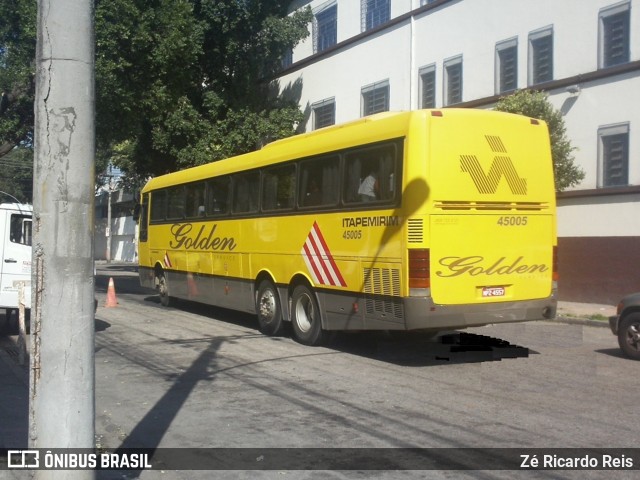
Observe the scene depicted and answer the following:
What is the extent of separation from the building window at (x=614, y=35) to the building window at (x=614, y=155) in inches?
64.5

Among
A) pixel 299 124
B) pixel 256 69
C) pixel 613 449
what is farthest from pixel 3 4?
pixel 613 449

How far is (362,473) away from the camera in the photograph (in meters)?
5.88

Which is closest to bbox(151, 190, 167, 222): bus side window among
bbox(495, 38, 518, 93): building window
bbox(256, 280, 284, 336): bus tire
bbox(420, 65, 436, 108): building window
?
bbox(256, 280, 284, 336): bus tire

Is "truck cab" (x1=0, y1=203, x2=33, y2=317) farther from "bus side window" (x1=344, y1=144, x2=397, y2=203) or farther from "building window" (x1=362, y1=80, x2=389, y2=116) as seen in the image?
"building window" (x1=362, y1=80, x2=389, y2=116)

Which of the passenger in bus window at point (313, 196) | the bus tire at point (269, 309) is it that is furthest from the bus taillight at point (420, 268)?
the bus tire at point (269, 309)

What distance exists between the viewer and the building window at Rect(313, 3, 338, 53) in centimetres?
2794

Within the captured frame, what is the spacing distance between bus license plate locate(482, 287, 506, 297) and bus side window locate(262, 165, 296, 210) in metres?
3.89

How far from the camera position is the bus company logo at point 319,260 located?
1157cm

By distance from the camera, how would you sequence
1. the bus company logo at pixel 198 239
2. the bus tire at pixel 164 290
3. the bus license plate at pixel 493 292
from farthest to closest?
the bus tire at pixel 164 290 < the bus company logo at pixel 198 239 < the bus license plate at pixel 493 292

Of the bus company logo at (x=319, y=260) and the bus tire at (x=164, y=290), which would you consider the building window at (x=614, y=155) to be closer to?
the bus company logo at (x=319, y=260)

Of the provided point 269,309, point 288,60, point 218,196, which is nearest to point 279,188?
point 269,309

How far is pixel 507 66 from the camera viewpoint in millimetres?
21359

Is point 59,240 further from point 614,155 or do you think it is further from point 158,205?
point 614,155

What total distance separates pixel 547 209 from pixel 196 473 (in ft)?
22.8
